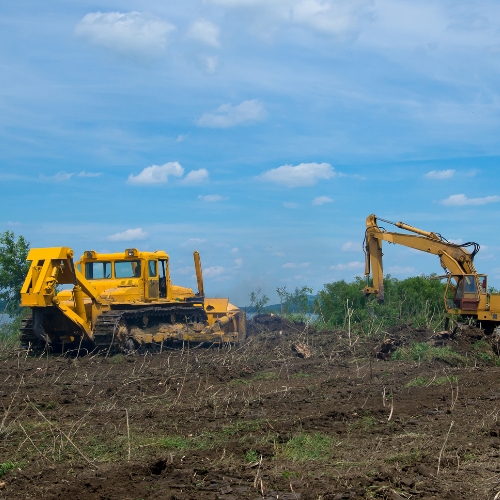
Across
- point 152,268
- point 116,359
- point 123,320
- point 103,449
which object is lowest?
point 103,449

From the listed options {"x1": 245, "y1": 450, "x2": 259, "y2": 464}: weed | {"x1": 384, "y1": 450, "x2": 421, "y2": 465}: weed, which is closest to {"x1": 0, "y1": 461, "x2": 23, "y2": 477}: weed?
{"x1": 245, "y1": 450, "x2": 259, "y2": 464}: weed

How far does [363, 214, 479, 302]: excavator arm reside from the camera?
22750 millimetres

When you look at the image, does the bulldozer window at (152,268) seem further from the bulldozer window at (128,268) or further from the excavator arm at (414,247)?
the excavator arm at (414,247)

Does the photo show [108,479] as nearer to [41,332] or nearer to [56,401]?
[56,401]

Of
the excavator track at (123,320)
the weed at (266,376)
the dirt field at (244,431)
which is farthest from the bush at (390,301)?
the weed at (266,376)

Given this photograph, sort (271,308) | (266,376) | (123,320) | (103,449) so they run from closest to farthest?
1. (103,449)
2. (266,376)
3. (123,320)
4. (271,308)

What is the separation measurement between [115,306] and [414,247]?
10.5 metres

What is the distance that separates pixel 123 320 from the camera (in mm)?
19656

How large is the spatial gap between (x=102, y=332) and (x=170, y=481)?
11973mm

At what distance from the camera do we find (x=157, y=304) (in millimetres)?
21594

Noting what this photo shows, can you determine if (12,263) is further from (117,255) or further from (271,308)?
(271,308)

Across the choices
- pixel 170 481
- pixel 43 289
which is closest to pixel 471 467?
pixel 170 481

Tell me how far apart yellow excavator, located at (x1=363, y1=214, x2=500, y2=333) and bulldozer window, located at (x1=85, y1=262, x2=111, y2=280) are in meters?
8.65

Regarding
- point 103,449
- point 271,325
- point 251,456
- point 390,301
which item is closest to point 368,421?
point 251,456
